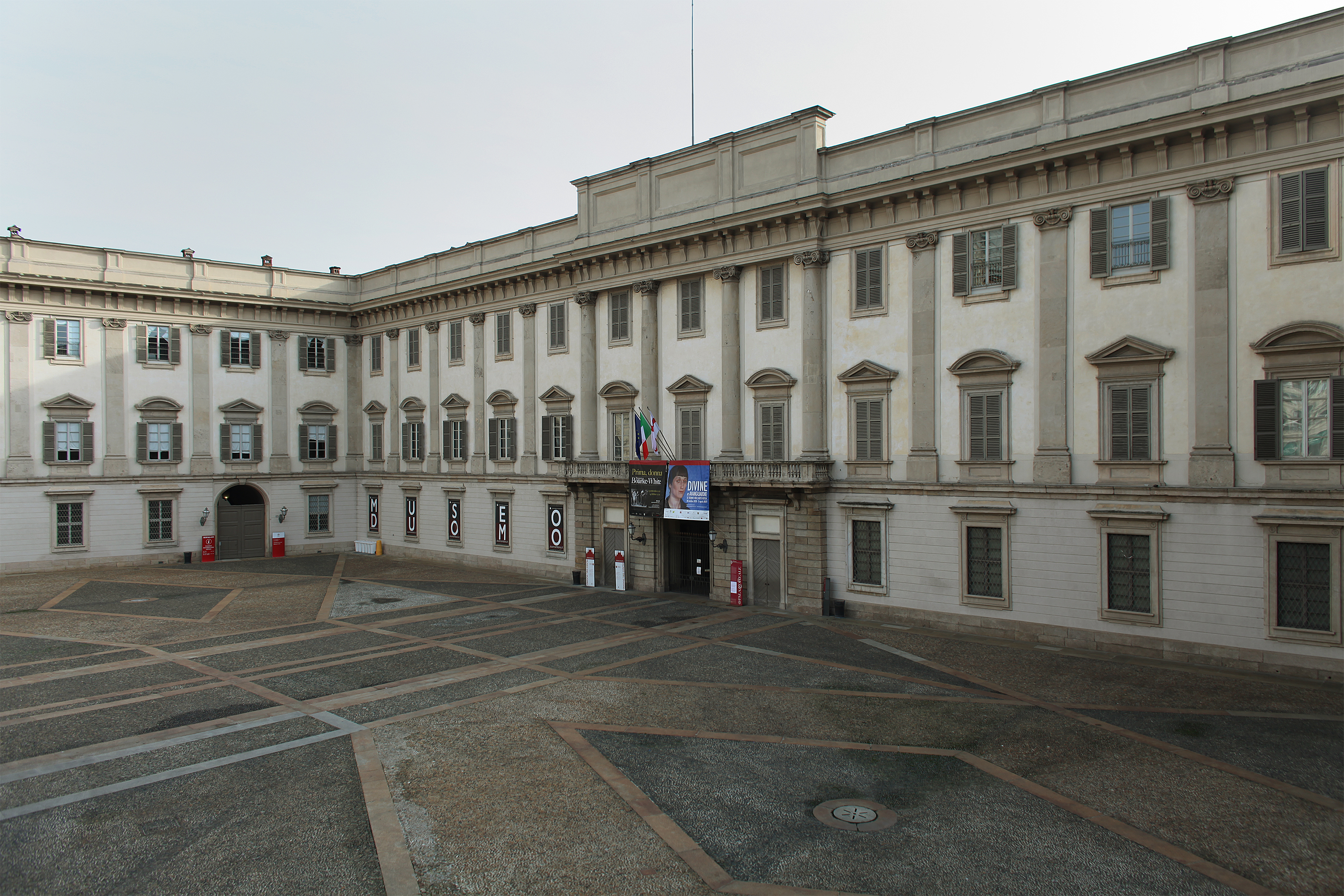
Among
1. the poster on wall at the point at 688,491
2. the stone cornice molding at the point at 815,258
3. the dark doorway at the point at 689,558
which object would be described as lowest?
the dark doorway at the point at 689,558

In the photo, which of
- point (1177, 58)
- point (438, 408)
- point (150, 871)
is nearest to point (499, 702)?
point (150, 871)

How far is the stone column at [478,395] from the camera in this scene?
1533 inches

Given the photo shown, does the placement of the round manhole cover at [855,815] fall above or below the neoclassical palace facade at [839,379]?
below

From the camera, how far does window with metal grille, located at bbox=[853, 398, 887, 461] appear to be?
26188 millimetres

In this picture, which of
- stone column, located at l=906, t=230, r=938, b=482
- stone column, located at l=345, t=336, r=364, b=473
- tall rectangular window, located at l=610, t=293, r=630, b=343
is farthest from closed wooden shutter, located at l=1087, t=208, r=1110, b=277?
stone column, located at l=345, t=336, r=364, b=473

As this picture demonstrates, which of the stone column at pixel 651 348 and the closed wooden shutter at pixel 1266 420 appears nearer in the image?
the closed wooden shutter at pixel 1266 420

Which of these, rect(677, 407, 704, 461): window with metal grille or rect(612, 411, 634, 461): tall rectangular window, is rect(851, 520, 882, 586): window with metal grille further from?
rect(612, 411, 634, 461): tall rectangular window

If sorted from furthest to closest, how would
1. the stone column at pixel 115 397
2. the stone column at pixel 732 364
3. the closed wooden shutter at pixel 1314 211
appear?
the stone column at pixel 115 397 < the stone column at pixel 732 364 < the closed wooden shutter at pixel 1314 211

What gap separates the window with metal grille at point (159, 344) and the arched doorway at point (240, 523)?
7.24m

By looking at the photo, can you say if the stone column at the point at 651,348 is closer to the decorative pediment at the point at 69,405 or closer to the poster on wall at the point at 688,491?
the poster on wall at the point at 688,491

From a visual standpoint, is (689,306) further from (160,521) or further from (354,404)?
(160,521)

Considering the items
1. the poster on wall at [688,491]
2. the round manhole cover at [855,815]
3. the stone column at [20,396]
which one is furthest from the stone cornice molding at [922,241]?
the stone column at [20,396]

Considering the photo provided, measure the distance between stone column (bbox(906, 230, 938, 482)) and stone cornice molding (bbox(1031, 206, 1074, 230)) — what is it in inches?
118

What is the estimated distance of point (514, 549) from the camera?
37.5 meters
